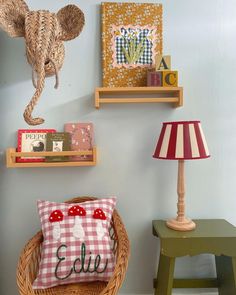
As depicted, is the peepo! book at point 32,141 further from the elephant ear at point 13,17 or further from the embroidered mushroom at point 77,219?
the elephant ear at point 13,17

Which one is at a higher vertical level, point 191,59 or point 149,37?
point 149,37

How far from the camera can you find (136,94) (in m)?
1.76

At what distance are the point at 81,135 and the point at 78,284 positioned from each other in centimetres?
84

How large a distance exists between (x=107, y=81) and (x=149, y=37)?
38cm

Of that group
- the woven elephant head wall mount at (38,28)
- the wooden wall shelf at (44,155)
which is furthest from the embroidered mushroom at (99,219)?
the woven elephant head wall mount at (38,28)

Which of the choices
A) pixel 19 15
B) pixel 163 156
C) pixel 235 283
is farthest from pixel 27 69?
pixel 235 283

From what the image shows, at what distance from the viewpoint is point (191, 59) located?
1757mm

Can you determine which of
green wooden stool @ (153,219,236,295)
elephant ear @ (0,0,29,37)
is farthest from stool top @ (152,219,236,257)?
elephant ear @ (0,0,29,37)

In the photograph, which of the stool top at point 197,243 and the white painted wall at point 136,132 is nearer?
the stool top at point 197,243

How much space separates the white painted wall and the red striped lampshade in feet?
0.91

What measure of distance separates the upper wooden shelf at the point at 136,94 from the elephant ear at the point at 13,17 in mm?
503

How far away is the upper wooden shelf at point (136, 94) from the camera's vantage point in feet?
5.26

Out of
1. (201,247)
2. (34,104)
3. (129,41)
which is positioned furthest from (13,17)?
(201,247)

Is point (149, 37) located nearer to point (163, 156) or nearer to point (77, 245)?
point (163, 156)
